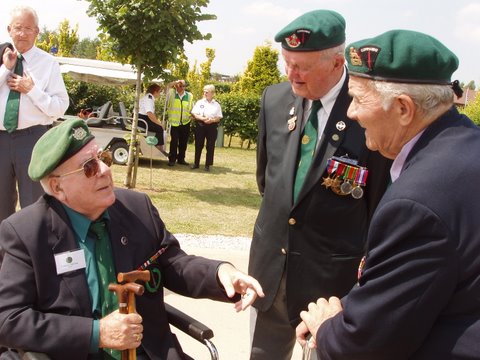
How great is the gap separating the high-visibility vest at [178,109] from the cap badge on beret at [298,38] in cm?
917

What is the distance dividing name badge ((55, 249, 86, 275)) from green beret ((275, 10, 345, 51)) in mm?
1195

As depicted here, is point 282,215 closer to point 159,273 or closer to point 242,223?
point 159,273

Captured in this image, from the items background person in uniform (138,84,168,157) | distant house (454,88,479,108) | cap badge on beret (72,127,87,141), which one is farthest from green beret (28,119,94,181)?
background person in uniform (138,84,168,157)

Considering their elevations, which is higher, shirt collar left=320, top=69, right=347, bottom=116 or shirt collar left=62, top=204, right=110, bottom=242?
shirt collar left=320, top=69, right=347, bottom=116

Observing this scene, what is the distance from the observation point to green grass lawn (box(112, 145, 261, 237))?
23.0 feet

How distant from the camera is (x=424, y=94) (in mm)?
1458

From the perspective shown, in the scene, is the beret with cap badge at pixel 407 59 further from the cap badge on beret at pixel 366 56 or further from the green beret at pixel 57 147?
the green beret at pixel 57 147

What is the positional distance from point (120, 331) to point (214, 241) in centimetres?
416

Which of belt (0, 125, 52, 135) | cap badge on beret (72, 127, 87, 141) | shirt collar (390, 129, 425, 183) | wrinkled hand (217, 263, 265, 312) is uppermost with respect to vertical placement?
shirt collar (390, 129, 425, 183)

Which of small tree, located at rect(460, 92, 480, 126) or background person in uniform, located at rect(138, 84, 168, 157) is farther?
Answer: small tree, located at rect(460, 92, 480, 126)

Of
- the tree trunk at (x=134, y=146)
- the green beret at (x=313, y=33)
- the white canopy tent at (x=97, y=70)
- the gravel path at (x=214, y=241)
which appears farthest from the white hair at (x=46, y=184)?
the white canopy tent at (x=97, y=70)

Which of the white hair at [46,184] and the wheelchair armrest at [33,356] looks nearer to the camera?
the wheelchair armrest at [33,356]

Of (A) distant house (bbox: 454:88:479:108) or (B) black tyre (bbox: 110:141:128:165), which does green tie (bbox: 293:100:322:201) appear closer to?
(A) distant house (bbox: 454:88:479:108)

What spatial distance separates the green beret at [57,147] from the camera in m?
2.13
